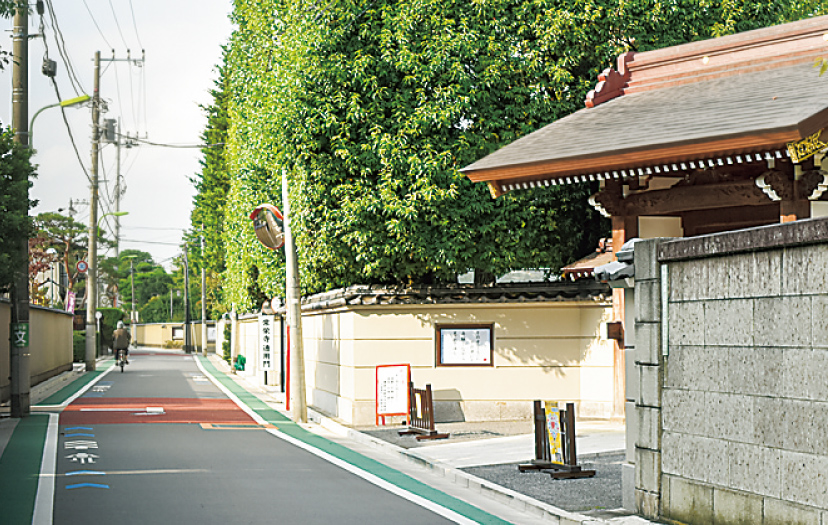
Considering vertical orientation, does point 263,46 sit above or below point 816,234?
above

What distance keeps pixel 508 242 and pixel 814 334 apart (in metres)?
11.8

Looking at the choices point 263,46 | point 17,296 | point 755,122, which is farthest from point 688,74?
point 17,296

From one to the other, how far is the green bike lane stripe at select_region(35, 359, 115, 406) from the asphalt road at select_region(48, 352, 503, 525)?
442cm

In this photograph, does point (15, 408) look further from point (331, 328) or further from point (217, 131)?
point (217, 131)

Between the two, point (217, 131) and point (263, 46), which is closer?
point (263, 46)

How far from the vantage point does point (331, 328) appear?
839 inches

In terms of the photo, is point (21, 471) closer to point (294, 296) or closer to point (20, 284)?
point (294, 296)

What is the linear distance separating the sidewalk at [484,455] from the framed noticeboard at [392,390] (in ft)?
1.24

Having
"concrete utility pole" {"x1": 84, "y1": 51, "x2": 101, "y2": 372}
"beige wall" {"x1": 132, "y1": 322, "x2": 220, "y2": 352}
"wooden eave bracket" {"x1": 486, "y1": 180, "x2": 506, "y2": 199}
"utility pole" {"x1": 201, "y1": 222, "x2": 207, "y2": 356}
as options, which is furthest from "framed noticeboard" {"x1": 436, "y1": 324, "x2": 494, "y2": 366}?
"beige wall" {"x1": 132, "y1": 322, "x2": 220, "y2": 352}

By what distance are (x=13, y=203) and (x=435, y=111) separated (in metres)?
8.68

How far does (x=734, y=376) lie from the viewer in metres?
8.25

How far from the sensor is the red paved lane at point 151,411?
20.3 meters

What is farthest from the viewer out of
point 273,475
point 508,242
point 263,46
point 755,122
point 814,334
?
point 263,46

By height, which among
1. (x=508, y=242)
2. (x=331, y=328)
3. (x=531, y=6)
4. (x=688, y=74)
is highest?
(x=531, y=6)
